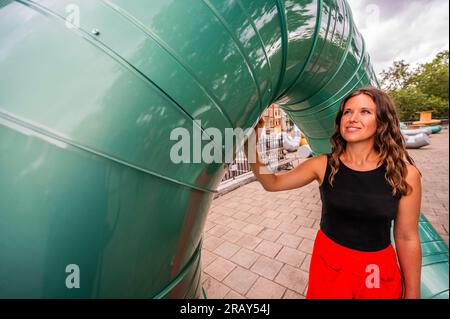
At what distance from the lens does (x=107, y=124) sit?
2.37 ft

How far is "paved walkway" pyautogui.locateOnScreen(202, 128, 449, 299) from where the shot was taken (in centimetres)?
264

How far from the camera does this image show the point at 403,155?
53.4 inches

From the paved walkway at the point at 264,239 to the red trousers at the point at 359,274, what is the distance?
3.58ft

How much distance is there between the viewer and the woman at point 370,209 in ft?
4.16

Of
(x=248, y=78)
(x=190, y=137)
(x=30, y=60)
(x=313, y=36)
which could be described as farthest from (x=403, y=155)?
(x=30, y=60)

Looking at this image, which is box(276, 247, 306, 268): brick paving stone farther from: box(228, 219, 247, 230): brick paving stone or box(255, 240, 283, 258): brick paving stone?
box(228, 219, 247, 230): brick paving stone

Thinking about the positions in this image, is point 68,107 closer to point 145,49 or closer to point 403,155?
point 145,49

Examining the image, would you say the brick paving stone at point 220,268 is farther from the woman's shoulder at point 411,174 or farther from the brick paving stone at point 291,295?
the woman's shoulder at point 411,174

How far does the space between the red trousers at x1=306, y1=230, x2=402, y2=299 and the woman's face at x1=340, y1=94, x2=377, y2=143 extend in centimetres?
76

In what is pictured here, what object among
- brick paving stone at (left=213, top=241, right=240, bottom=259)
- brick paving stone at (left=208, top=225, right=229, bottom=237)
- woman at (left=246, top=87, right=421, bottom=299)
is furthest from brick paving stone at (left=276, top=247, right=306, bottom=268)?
woman at (left=246, top=87, right=421, bottom=299)

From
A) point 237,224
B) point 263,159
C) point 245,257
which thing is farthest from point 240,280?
point 263,159

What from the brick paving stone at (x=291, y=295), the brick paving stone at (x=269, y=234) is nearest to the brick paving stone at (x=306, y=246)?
the brick paving stone at (x=269, y=234)

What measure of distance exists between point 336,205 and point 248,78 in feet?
3.46
